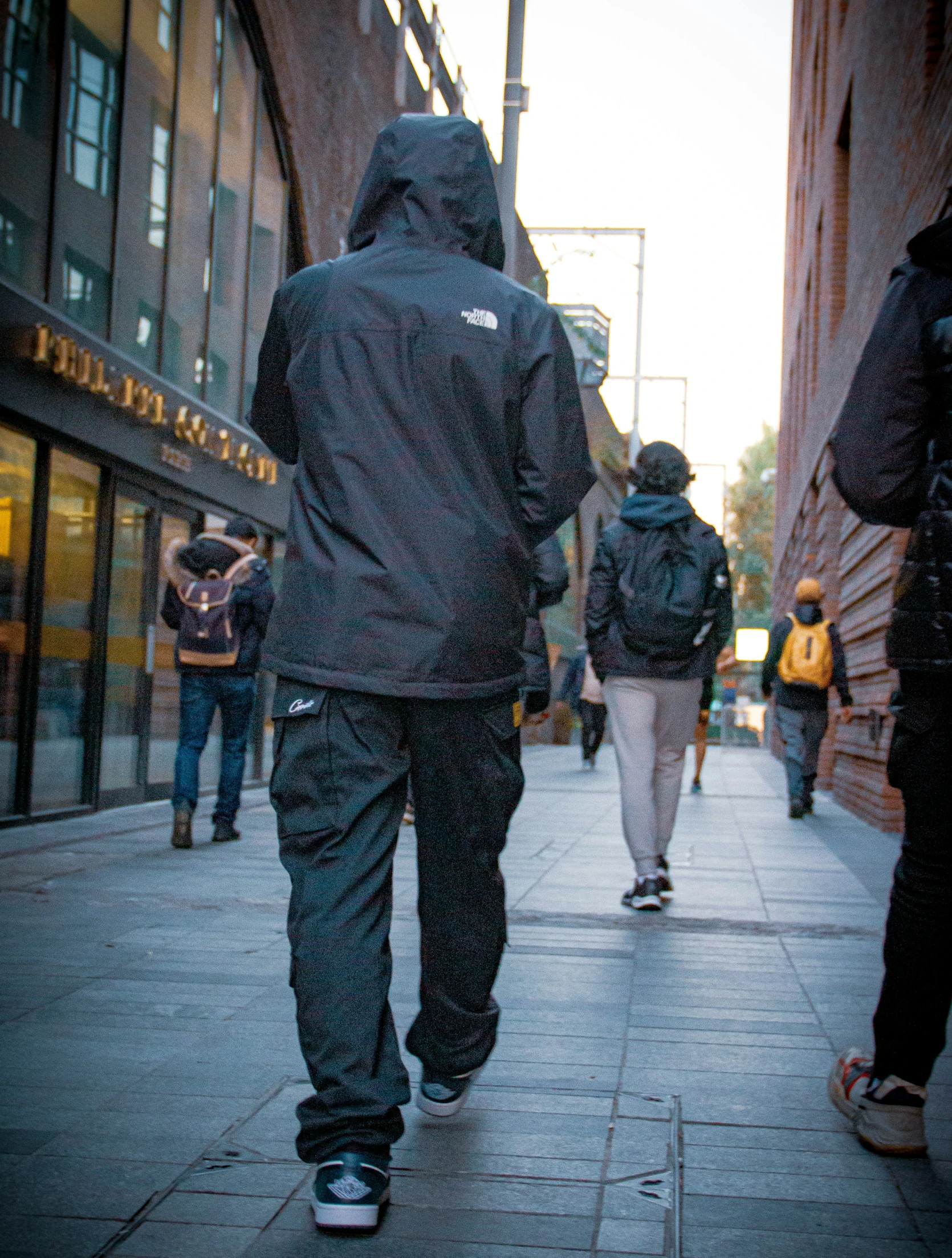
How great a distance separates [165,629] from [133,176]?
3324mm

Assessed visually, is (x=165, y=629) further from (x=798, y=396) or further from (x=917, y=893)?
(x=798, y=396)

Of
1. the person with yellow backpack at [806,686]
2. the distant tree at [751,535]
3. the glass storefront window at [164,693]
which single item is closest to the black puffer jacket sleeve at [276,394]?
the glass storefront window at [164,693]

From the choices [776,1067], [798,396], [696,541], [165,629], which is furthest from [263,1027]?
[798,396]

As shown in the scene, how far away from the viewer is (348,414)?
273 centimetres

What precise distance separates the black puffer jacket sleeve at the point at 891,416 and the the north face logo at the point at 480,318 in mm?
741

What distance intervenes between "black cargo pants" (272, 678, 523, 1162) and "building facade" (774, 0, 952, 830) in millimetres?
5646

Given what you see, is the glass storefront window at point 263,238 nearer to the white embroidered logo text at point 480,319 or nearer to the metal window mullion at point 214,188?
the metal window mullion at point 214,188

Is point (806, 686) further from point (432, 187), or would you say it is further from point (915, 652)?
point (432, 187)

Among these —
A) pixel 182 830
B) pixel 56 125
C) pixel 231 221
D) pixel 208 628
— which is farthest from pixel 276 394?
pixel 231 221

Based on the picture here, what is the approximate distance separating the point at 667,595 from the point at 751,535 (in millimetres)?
55902

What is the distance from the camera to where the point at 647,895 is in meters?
5.87

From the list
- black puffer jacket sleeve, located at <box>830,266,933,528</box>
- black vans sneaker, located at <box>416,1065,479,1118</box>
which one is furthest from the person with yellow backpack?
black vans sneaker, located at <box>416,1065,479,1118</box>

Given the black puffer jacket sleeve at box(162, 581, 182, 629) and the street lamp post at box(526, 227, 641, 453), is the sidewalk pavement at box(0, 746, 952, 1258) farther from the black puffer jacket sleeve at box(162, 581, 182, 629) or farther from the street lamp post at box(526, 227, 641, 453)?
the street lamp post at box(526, 227, 641, 453)

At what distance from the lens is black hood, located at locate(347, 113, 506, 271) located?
292 centimetres
